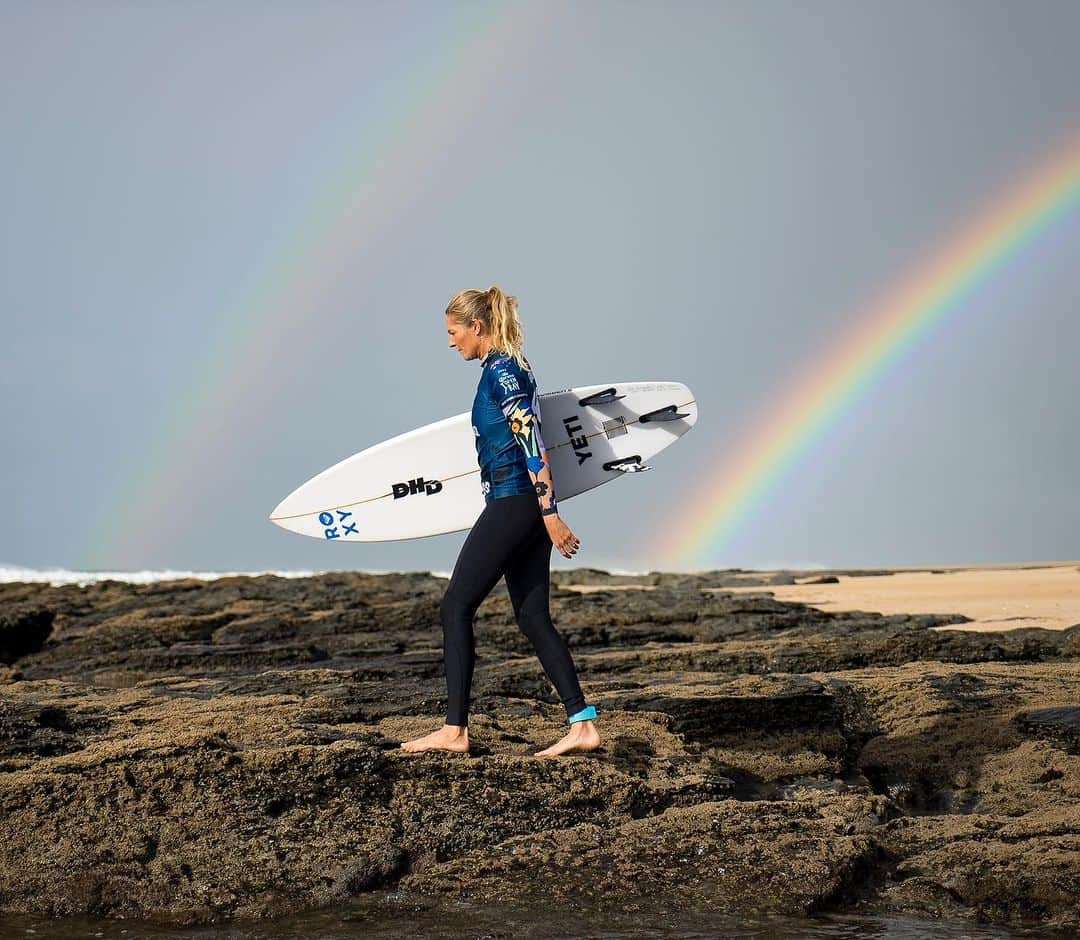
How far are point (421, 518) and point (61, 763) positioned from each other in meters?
2.68

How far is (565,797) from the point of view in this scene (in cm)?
451

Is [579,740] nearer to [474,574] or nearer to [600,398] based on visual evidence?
[474,574]

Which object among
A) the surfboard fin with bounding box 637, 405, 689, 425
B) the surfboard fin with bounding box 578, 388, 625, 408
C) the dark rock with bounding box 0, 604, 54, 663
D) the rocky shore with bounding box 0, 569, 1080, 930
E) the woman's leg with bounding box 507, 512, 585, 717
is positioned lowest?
the rocky shore with bounding box 0, 569, 1080, 930

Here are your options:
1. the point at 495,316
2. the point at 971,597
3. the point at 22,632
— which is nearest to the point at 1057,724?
the point at 495,316

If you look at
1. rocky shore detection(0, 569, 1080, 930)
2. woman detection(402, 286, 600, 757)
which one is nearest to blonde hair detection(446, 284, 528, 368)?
woman detection(402, 286, 600, 757)

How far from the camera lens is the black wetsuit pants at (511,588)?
491 centimetres

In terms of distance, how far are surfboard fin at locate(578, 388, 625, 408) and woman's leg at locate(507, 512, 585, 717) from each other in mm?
1819

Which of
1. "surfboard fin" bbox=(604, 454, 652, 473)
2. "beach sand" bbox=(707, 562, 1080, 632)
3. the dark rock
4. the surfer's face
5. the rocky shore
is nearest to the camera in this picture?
the rocky shore

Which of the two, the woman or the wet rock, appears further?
the wet rock

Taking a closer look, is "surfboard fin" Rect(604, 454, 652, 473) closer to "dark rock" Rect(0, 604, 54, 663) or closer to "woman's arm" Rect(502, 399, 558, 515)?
"woman's arm" Rect(502, 399, 558, 515)

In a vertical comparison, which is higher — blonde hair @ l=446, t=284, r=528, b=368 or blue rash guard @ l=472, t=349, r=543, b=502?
blonde hair @ l=446, t=284, r=528, b=368

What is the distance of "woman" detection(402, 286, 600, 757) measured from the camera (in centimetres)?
487

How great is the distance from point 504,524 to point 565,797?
1.16 m

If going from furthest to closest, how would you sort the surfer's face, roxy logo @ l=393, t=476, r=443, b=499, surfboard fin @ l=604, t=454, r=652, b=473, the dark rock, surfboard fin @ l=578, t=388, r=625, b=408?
the dark rock → roxy logo @ l=393, t=476, r=443, b=499 → surfboard fin @ l=578, t=388, r=625, b=408 → surfboard fin @ l=604, t=454, r=652, b=473 → the surfer's face
